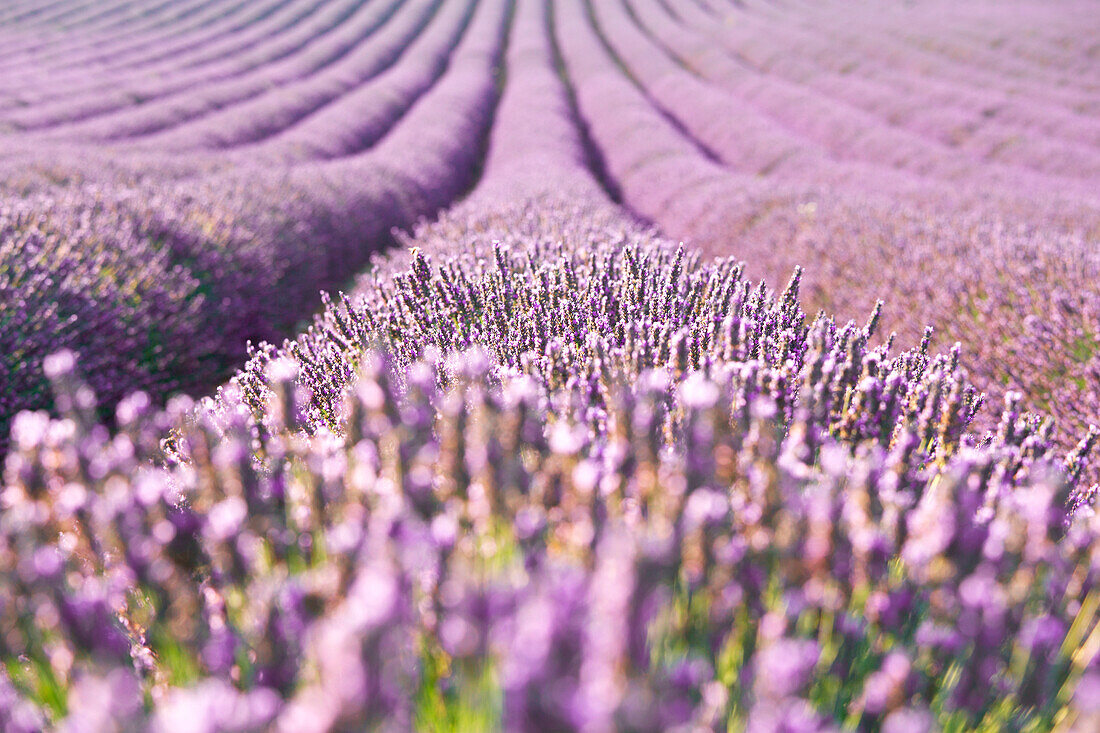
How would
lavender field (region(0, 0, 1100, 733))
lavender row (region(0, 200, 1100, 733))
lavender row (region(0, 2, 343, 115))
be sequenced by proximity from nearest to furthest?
lavender row (region(0, 200, 1100, 733))
lavender field (region(0, 0, 1100, 733))
lavender row (region(0, 2, 343, 115))

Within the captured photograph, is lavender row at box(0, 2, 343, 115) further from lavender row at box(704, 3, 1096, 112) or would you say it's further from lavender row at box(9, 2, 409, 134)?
lavender row at box(704, 3, 1096, 112)

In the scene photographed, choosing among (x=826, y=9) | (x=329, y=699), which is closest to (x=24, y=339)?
(x=329, y=699)

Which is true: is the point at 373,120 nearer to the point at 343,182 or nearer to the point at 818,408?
the point at 343,182

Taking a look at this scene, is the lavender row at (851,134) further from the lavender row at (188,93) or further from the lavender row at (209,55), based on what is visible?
the lavender row at (209,55)

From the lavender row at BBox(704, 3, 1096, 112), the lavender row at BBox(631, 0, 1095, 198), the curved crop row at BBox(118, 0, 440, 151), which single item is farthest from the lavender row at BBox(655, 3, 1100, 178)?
the curved crop row at BBox(118, 0, 440, 151)

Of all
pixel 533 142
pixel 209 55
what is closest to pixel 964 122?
pixel 533 142

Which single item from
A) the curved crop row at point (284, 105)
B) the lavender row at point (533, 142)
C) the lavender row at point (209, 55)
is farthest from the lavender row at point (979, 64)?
the lavender row at point (209, 55)

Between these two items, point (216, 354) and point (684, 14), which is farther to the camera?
point (684, 14)
